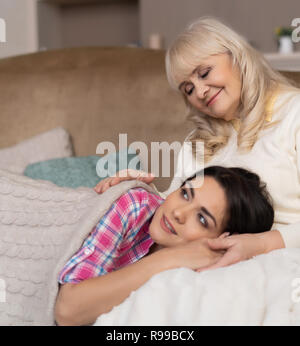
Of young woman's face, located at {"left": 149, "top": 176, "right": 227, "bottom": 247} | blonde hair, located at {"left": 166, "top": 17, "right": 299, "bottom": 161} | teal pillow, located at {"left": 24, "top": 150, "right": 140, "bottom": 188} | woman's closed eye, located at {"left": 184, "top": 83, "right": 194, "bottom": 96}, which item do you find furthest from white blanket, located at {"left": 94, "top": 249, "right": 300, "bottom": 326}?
teal pillow, located at {"left": 24, "top": 150, "right": 140, "bottom": 188}

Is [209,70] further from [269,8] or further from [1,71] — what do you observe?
[269,8]

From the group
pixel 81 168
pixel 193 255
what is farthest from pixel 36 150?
pixel 193 255

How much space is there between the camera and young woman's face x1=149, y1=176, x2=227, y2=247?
44.2 inches

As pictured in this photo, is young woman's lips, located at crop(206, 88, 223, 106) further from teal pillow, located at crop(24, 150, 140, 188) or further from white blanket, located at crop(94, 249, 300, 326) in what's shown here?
white blanket, located at crop(94, 249, 300, 326)

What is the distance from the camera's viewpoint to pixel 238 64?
151 centimetres

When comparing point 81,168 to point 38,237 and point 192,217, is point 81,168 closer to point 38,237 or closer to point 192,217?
point 38,237

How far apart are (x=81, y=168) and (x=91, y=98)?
1.30 feet

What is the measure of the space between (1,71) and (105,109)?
1.84 ft

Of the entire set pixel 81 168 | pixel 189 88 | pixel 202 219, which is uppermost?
pixel 189 88

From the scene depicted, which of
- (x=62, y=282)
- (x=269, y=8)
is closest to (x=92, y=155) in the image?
(x=62, y=282)

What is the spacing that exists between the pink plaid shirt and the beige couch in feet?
2.17

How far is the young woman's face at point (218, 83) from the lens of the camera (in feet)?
4.88

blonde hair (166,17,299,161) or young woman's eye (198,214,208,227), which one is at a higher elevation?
blonde hair (166,17,299,161)

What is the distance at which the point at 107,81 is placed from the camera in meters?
2.10
